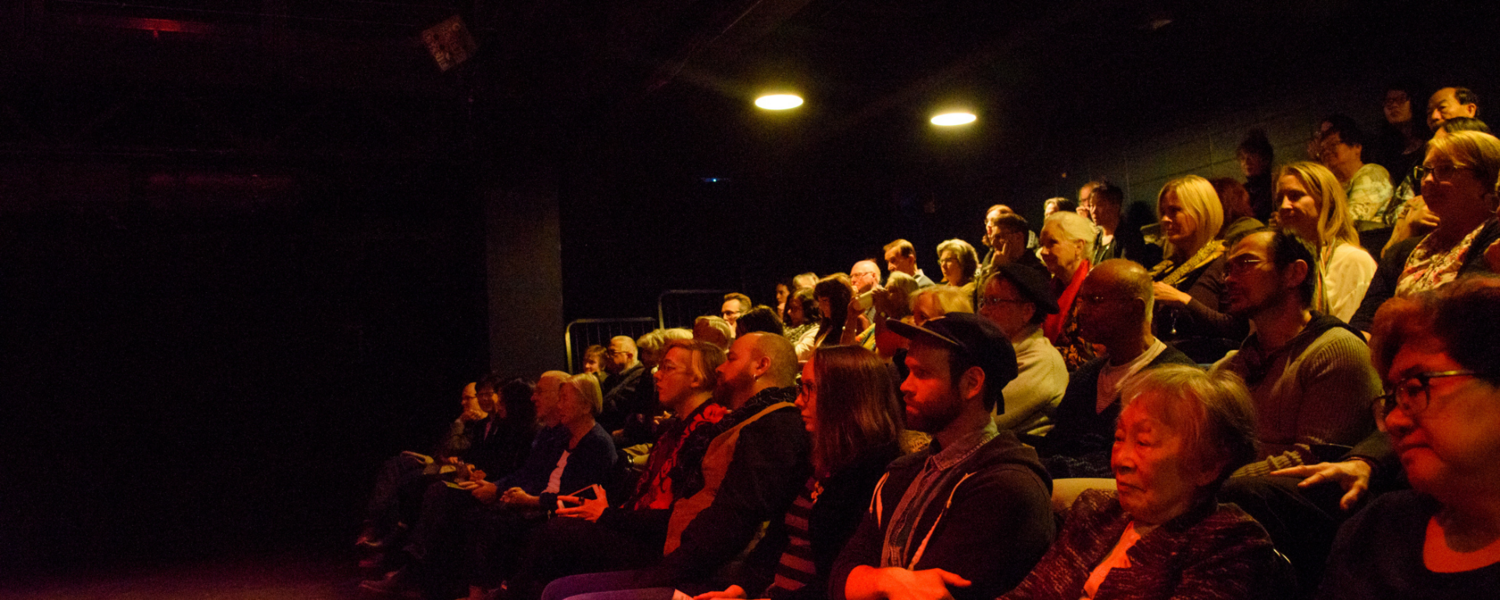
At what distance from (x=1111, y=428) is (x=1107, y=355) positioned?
32 cm

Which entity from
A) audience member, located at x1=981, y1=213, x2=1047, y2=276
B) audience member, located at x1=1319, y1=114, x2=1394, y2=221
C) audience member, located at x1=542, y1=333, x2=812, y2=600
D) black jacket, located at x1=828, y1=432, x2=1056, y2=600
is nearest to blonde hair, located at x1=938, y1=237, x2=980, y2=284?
audience member, located at x1=981, y1=213, x2=1047, y2=276

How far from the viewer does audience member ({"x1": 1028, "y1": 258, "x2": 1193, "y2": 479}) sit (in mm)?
2842

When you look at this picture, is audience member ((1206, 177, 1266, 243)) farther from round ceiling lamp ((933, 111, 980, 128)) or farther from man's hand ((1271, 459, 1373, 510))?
round ceiling lamp ((933, 111, 980, 128))

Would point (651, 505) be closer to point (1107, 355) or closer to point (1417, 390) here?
point (1107, 355)

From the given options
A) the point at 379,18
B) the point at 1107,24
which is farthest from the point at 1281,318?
the point at 379,18

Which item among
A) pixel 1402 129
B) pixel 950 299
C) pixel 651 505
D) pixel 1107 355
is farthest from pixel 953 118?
pixel 1107 355

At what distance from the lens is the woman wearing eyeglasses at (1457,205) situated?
247 centimetres

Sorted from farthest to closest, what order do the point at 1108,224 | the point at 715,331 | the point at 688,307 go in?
the point at 688,307
the point at 715,331
the point at 1108,224

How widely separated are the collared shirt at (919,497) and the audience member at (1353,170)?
10.4 feet

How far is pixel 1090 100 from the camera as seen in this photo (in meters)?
7.14

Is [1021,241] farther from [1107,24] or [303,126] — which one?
[303,126]

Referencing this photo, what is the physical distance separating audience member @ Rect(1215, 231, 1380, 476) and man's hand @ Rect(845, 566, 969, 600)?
749mm

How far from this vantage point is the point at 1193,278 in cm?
379

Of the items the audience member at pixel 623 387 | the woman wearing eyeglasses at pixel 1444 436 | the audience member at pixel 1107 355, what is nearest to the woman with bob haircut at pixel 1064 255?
the audience member at pixel 1107 355
